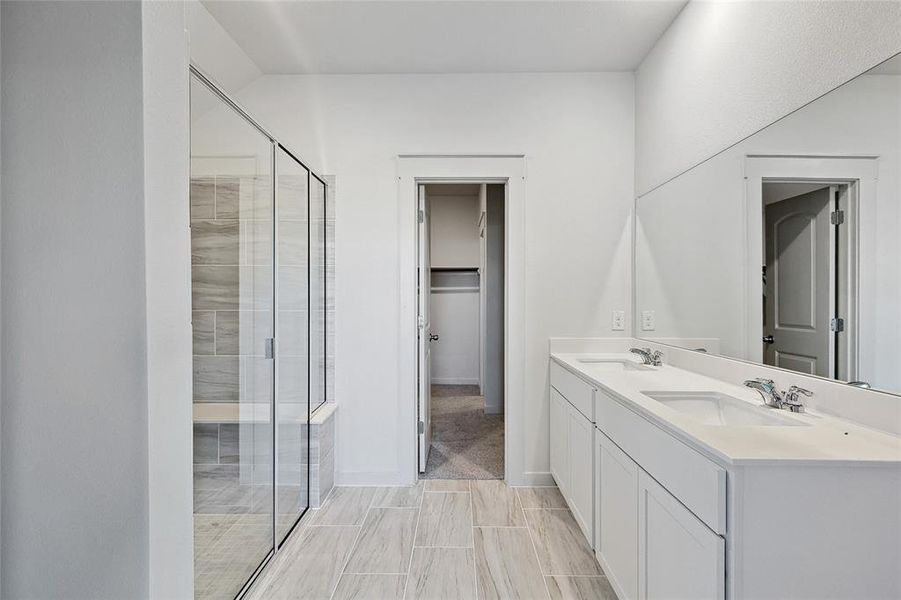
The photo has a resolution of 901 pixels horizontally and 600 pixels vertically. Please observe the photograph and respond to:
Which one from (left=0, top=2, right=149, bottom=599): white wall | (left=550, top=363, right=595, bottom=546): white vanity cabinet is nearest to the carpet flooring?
(left=550, top=363, right=595, bottom=546): white vanity cabinet

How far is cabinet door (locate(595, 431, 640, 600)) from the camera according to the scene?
153 cm

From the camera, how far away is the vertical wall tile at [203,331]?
1588 mm

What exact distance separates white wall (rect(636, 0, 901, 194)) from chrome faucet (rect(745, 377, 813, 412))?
984 millimetres

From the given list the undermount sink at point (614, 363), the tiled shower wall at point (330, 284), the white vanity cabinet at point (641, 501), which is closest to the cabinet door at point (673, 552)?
the white vanity cabinet at point (641, 501)

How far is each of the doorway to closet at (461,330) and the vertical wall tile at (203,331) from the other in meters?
1.49

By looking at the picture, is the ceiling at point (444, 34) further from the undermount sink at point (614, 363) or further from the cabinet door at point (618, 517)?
the cabinet door at point (618, 517)

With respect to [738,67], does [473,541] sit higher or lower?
lower

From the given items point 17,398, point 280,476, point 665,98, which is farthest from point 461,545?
point 665,98

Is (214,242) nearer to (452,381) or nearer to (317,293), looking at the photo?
(317,293)

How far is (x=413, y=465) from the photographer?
2.87 metres

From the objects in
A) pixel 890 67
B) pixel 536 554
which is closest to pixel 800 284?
pixel 890 67

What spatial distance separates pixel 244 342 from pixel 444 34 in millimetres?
1984

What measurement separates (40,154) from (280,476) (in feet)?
5.82

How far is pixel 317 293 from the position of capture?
2721 mm
